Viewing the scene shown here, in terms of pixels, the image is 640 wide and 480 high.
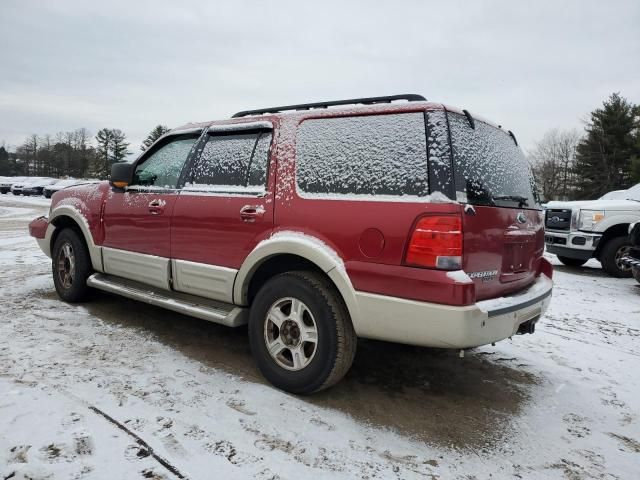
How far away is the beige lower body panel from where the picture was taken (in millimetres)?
3857

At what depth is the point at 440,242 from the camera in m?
2.52

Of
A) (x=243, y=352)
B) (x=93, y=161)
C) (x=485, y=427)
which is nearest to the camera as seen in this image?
(x=485, y=427)

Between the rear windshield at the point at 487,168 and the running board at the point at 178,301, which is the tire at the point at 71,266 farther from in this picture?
the rear windshield at the point at 487,168

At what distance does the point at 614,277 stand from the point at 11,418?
907 cm

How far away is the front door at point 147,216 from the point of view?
3879mm

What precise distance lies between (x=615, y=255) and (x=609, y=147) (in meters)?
37.7

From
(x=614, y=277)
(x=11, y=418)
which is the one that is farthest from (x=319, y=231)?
(x=614, y=277)

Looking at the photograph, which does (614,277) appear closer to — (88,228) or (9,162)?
(88,228)

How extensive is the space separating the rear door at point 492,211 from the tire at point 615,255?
19.8 feet

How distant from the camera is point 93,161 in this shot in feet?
269

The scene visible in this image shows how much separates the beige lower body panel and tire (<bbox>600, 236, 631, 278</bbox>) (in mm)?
7853

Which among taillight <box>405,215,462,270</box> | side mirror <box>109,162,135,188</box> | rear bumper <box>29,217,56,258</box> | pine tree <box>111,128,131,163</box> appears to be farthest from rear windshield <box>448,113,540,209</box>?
pine tree <box>111,128,131,163</box>

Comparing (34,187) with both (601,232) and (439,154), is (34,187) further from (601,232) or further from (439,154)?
(439,154)

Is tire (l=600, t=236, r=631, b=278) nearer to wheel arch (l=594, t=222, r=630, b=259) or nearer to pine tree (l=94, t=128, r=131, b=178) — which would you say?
wheel arch (l=594, t=222, r=630, b=259)
